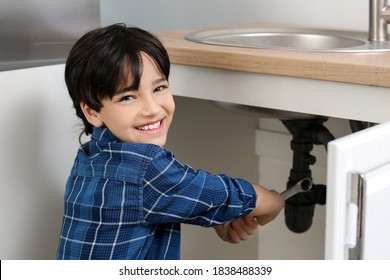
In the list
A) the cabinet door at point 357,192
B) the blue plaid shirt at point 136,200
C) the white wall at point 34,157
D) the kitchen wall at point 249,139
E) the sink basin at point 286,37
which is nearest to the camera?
the cabinet door at point 357,192

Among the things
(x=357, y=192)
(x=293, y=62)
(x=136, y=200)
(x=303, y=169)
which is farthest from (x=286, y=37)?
(x=357, y=192)

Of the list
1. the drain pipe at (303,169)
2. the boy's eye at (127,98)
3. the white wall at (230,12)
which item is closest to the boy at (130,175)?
the boy's eye at (127,98)

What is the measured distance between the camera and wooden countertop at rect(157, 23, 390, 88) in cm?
115

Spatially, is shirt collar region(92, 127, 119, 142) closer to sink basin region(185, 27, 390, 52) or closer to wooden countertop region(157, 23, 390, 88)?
wooden countertop region(157, 23, 390, 88)

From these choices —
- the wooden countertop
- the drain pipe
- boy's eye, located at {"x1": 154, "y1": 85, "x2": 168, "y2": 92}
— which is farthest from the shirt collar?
the drain pipe

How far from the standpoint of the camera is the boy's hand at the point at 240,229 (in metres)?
1.34

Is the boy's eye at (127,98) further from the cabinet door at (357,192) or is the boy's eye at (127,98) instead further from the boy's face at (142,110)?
the cabinet door at (357,192)

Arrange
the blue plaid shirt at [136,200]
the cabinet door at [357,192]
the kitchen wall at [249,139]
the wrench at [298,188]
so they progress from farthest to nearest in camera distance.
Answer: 1. the kitchen wall at [249,139]
2. the wrench at [298,188]
3. the blue plaid shirt at [136,200]
4. the cabinet door at [357,192]

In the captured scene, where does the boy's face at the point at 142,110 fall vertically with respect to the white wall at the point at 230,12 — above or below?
below

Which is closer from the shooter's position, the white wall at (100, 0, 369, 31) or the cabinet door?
the cabinet door

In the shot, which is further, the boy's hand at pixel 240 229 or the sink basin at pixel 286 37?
the sink basin at pixel 286 37

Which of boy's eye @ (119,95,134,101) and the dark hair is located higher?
the dark hair

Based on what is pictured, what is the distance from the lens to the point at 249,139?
6.57ft

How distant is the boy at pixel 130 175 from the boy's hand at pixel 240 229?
0.29 ft
